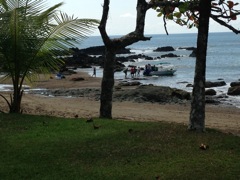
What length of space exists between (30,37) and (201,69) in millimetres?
Result: 4348

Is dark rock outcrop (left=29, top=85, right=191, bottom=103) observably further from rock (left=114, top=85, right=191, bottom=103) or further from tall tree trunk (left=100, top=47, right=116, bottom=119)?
tall tree trunk (left=100, top=47, right=116, bottom=119)

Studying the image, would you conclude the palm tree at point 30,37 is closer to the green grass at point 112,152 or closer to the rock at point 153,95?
the green grass at point 112,152

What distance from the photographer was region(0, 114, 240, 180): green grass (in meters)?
5.42

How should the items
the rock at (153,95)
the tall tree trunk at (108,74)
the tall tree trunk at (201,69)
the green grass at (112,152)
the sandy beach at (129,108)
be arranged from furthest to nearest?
1. the rock at (153,95)
2. the sandy beach at (129,108)
3. the tall tree trunk at (108,74)
4. the tall tree trunk at (201,69)
5. the green grass at (112,152)

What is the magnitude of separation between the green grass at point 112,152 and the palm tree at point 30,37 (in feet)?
6.88

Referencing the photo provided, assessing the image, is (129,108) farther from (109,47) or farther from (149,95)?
(109,47)

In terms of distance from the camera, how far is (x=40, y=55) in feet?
34.4

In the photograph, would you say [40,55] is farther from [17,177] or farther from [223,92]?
[223,92]

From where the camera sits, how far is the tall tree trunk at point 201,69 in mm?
7914

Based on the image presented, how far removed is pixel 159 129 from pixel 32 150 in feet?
8.58

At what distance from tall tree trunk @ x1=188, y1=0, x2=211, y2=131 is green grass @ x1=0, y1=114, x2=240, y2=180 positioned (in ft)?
1.06

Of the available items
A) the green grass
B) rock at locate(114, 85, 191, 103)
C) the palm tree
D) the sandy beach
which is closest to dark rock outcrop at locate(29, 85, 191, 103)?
rock at locate(114, 85, 191, 103)

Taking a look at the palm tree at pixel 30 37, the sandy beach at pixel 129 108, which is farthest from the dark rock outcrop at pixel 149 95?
the palm tree at pixel 30 37

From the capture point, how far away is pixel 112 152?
6.41 meters
